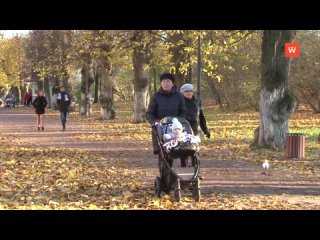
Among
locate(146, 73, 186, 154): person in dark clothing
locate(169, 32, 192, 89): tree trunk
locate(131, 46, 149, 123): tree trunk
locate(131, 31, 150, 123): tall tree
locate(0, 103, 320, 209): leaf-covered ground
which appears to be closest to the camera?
locate(0, 103, 320, 209): leaf-covered ground

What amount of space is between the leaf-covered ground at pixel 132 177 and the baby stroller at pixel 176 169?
0.62ft

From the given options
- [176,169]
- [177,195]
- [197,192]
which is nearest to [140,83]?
[176,169]

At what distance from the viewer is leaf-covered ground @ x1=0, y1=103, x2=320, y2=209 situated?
9.69 meters

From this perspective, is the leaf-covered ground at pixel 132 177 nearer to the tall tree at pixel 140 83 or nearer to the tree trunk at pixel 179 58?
the tree trunk at pixel 179 58

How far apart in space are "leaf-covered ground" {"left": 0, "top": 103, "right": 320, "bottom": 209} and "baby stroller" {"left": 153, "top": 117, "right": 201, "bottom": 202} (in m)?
0.19

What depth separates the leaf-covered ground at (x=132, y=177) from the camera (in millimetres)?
9688

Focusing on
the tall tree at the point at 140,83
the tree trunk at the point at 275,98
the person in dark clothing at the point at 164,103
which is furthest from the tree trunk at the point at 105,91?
the person in dark clothing at the point at 164,103

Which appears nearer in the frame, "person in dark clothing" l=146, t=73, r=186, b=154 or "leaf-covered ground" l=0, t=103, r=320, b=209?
"leaf-covered ground" l=0, t=103, r=320, b=209

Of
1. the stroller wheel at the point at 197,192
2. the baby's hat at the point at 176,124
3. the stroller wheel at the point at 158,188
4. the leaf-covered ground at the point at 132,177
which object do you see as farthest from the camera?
the stroller wheel at the point at 158,188

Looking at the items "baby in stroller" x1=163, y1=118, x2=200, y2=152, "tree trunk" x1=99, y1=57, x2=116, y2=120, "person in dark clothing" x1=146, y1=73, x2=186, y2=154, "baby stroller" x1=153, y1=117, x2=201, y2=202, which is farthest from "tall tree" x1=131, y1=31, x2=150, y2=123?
"baby in stroller" x1=163, y1=118, x2=200, y2=152

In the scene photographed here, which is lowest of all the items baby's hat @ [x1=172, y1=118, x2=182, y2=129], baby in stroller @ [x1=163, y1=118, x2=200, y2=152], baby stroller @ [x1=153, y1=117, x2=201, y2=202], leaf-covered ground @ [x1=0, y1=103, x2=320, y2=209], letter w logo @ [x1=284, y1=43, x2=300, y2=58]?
leaf-covered ground @ [x1=0, y1=103, x2=320, y2=209]

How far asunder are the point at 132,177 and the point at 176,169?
299cm

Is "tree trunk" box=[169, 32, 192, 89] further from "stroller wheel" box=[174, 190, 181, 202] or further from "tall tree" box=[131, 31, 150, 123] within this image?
"stroller wheel" box=[174, 190, 181, 202]
